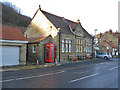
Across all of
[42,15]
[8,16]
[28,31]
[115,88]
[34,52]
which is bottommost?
[115,88]

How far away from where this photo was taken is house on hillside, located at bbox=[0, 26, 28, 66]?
665 inches

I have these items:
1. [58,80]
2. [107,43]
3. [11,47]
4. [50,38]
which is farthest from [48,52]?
[107,43]

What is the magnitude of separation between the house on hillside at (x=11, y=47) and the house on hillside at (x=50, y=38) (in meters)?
4.04

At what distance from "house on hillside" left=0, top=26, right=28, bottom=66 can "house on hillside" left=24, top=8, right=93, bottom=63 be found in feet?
13.3

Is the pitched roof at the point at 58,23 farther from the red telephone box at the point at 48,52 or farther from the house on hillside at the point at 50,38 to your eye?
the red telephone box at the point at 48,52

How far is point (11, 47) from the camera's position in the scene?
58.5ft

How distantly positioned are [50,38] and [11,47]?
9156 mm

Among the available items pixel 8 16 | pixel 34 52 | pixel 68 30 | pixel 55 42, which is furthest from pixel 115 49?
pixel 8 16

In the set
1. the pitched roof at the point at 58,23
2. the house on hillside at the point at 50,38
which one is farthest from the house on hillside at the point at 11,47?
the pitched roof at the point at 58,23

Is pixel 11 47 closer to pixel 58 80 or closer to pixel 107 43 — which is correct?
pixel 58 80

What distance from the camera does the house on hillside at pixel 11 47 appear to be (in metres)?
16.9

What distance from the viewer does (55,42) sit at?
83.7ft

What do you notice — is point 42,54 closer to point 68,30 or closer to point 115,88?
point 68,30

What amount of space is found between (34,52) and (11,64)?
19.7 ft
